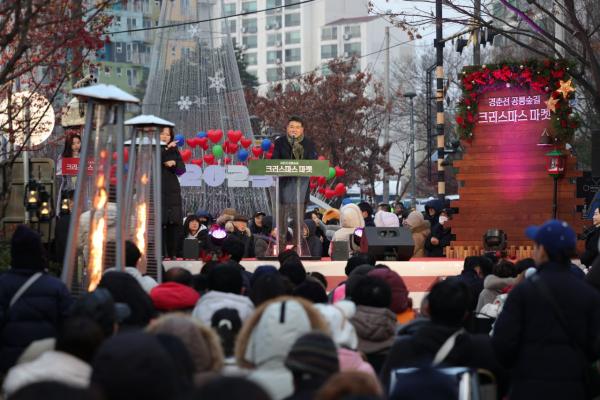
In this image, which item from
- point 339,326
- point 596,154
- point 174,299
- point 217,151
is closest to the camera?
point 339,326

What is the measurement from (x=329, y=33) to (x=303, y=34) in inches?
113

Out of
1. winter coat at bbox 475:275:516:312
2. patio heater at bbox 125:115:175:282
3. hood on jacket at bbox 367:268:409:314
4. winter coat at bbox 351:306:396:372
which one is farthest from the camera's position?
patio heater at bbox 125:115:175:282

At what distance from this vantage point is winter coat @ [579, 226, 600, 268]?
1352cm

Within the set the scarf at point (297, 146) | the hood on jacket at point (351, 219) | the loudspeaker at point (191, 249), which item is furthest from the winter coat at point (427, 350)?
the hood on jacket at point (351, 219)

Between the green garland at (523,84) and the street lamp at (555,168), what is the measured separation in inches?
12.6

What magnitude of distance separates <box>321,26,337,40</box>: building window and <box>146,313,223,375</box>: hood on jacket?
127 meters

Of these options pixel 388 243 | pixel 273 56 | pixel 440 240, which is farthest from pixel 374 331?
pixel 273 56

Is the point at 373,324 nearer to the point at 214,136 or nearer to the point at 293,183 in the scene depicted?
the point at 293,183

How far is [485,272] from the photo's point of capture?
1314cm

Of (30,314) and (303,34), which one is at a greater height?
(303,34)

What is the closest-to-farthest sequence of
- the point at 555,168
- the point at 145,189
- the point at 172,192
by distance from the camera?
the point at 145,189, the point at 172,192, the point at 555,168

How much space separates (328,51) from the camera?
134375mm

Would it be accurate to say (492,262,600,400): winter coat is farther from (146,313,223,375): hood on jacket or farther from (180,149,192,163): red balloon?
(180,149,192,163): red balloon

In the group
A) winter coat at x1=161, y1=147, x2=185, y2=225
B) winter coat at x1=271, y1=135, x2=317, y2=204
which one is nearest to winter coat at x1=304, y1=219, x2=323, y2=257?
winter coat at x1=271, y1=135, x2=317, y2=204
